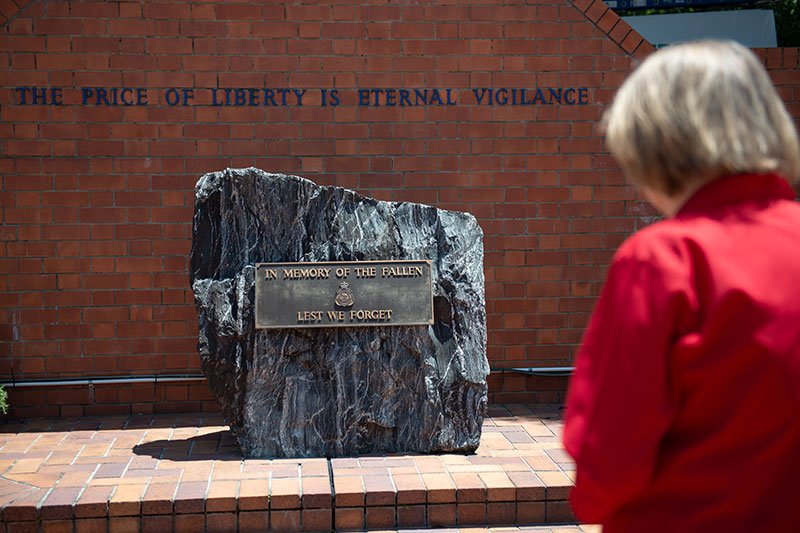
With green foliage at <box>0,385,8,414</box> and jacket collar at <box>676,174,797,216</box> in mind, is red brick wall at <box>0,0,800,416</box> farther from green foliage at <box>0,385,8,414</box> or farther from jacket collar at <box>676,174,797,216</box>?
jacket collar at <box>676,174,797,216</box>

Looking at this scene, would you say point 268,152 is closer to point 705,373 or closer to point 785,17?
point 705,373

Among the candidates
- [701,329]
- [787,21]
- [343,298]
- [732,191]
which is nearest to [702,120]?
[732,191]

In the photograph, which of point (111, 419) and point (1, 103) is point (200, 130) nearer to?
point (1, 103)

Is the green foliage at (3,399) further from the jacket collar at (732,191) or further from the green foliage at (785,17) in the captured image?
the green foliage at (785,17)

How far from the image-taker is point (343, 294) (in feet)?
14.5

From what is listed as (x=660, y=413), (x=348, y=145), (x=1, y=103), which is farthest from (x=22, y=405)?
(x=660, y=413)

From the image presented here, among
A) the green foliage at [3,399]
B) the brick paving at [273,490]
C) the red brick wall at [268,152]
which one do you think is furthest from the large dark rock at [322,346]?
the green foliage at [3,399]

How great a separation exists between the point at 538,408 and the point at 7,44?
473cm

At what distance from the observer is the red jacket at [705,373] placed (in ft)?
3.66

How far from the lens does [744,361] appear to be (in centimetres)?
111

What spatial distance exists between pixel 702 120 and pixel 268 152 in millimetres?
4614

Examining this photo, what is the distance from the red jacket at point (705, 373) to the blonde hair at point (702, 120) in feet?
0.17

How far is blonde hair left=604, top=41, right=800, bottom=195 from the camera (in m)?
1.18

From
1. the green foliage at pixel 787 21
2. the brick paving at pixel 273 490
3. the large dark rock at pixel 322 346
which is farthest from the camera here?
the green foliage at pixel 787 21
